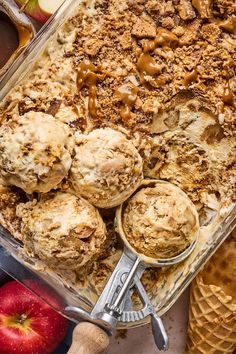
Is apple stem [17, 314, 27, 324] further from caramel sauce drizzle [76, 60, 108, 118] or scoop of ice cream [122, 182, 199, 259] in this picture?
caramel sauce drizzle [76, 60, 108, 118]

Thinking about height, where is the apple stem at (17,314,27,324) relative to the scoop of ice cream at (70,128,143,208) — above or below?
below

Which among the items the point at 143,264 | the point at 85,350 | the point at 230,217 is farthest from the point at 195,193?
the point at 85,350

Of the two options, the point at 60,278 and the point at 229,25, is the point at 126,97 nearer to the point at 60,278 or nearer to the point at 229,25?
the point at 229,25

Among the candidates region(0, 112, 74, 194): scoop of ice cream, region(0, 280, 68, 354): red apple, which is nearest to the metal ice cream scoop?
region(0, 112, 74, 194): scoop of ice cream

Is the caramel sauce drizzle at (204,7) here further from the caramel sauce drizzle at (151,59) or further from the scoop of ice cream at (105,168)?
the scoop of ice cream at (105,168)

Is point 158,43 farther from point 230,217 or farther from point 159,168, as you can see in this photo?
point 230,217
